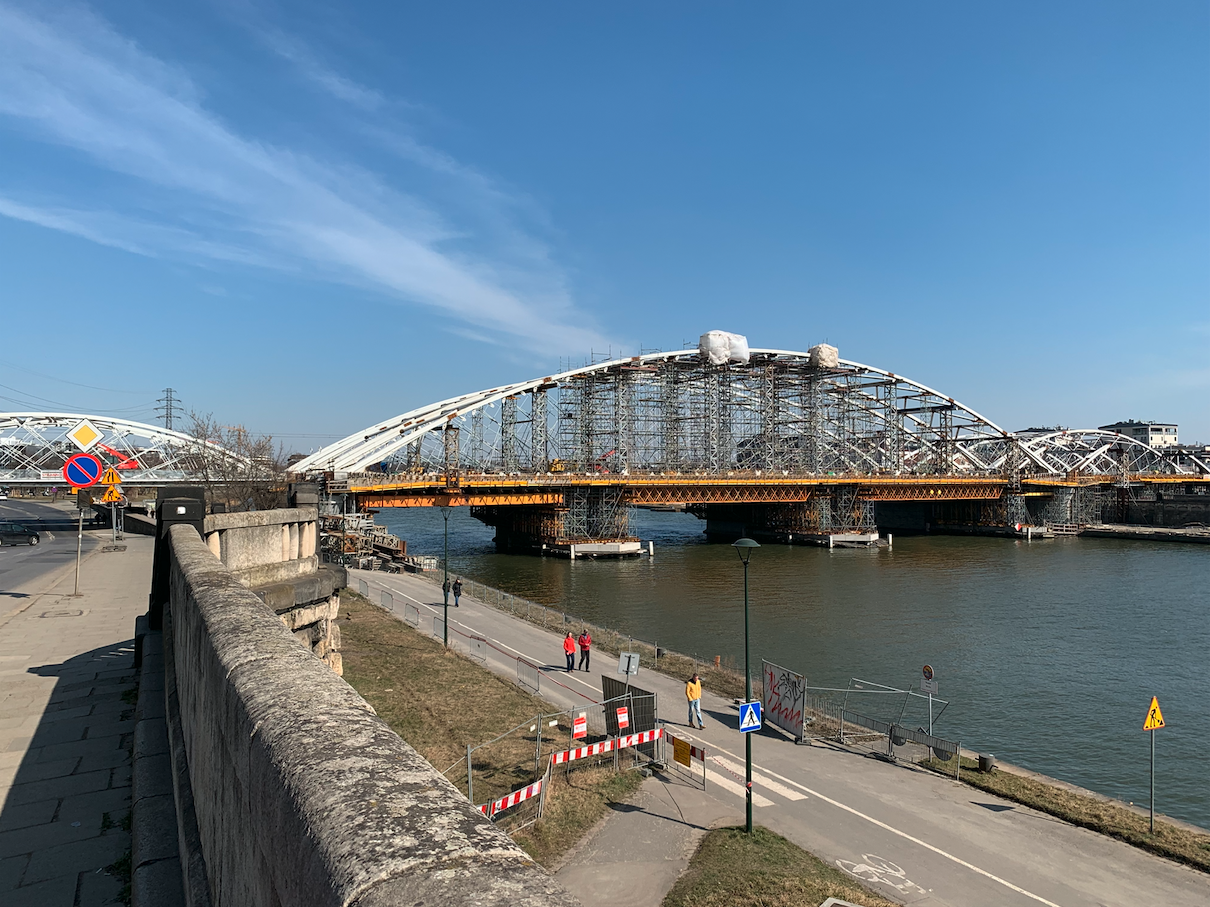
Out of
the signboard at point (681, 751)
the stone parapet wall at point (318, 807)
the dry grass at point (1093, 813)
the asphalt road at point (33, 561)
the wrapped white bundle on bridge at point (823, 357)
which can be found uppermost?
the wrapped white bundle on bridge at point (823, 357)

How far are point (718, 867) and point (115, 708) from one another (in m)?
8.84

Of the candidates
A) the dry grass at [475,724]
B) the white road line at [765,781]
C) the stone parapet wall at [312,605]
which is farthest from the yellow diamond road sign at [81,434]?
the white road line at [765,781]

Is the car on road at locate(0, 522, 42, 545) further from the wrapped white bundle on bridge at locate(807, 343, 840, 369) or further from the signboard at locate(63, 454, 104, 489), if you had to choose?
the wrapped white bundle on bridge at locate(807, 343, 840, 369)

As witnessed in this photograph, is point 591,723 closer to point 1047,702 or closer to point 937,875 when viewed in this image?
point 937,875

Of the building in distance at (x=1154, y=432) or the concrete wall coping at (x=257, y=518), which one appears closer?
the concrete wall coping at (x=257, y=518)

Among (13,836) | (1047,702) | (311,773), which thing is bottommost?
(1047,702)

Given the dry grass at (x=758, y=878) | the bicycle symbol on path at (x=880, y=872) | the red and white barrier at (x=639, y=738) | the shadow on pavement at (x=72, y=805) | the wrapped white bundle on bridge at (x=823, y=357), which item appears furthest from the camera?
the wrapped white bundle on bridge at (x=823, y=357)

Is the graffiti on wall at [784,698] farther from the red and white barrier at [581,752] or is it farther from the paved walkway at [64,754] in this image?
the paved walkway at [64,754]

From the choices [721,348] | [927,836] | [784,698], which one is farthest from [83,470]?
[721,348]

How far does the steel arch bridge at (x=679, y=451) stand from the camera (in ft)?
240

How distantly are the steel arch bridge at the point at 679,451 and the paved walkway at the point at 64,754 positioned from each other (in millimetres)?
47268

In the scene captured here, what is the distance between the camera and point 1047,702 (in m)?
25.3

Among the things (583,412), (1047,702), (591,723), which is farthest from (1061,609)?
(583,412)

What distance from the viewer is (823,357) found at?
92.4 metres
